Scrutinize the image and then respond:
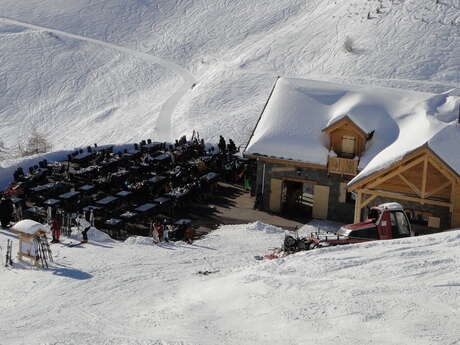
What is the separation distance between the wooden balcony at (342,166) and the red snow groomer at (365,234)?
573cm

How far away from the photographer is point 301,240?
56.7 ft

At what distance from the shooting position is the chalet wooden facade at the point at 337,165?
2083 centimetres

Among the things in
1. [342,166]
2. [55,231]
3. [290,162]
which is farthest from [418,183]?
[55,231]

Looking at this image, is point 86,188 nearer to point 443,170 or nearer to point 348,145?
point 348,145

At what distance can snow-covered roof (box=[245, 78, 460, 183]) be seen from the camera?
23.4m

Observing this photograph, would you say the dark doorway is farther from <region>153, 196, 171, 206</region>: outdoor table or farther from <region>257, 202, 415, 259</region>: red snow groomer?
<region>257, 202, 415, 259</region>: red snow groomer

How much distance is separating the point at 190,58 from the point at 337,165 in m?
37.0

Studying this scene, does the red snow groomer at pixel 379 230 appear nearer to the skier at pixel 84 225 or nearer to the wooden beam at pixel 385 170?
the wooden beam at pixel 385 170

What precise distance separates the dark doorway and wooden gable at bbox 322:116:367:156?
2546 mm

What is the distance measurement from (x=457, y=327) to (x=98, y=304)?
7502 millimetres

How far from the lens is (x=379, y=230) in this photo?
688 inches

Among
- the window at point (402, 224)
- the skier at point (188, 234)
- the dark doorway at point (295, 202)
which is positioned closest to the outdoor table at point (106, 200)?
the skier at point (188, 234)

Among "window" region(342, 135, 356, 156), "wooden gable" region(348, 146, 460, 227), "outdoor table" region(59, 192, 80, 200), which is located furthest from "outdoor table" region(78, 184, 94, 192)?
"wooden gable" region(348, 146, 460, 227)

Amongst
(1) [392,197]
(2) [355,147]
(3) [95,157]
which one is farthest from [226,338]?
(3) [95,157]
